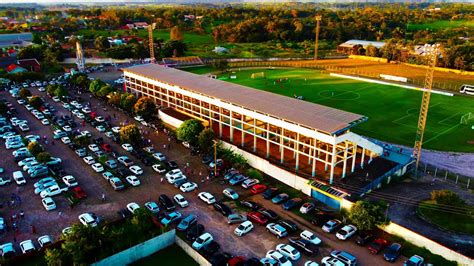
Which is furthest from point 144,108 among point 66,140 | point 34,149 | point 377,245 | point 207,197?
point 377,245

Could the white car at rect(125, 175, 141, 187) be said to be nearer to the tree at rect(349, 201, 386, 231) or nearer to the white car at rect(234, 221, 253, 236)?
the white car at rect(234, 221, 253, 236)

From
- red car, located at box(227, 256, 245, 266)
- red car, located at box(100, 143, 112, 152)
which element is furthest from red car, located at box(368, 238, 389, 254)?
red car, located at box(100, 143, 112, 152)

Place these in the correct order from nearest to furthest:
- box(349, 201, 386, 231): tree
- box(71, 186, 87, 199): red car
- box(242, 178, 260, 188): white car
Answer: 1. box(349, 201, 386, 231): tree
2. box(71, 186, 87, 199): red car
3. box(242, 178, 260, 188): white car

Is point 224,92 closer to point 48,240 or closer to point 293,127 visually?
point 293,127

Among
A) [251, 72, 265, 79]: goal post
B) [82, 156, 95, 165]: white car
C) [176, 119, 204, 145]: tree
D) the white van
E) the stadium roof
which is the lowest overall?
the white van

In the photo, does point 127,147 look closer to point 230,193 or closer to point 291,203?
point 230,193
